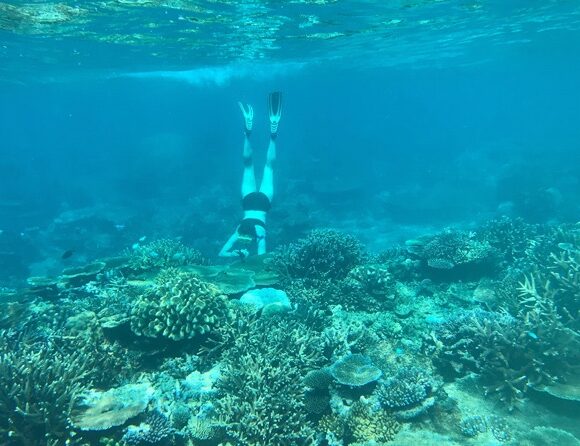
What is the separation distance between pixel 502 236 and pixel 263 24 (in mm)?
17662

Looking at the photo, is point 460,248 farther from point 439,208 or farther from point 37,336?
point 439,208

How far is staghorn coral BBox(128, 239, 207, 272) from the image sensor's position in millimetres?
11492

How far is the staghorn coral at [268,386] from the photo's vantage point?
5.18m

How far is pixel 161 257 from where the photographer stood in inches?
470

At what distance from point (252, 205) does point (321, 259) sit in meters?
7.89

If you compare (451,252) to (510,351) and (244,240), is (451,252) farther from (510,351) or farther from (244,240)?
(244,240)

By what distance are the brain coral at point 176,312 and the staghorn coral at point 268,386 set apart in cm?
72

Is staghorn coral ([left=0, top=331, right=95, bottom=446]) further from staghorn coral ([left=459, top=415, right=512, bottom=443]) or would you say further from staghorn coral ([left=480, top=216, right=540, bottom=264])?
staghorn coral ([left=480, top=216, right=540, bottom=264])

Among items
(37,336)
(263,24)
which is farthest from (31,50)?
(37,336)

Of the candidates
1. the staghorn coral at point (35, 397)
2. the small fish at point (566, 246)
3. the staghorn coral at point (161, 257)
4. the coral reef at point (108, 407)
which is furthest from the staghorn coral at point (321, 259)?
the staghorn coral at point (35, 397)

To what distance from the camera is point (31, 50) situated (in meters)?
25.7

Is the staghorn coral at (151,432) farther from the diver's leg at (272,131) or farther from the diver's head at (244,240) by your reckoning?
the diver's leg at (272,131)

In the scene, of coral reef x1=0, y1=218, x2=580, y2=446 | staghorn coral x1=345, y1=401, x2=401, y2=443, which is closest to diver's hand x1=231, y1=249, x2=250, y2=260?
coral reef x1=0, y1=218, x2=580, y2=446

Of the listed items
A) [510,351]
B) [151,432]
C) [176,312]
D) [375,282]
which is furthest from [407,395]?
[375,282]
